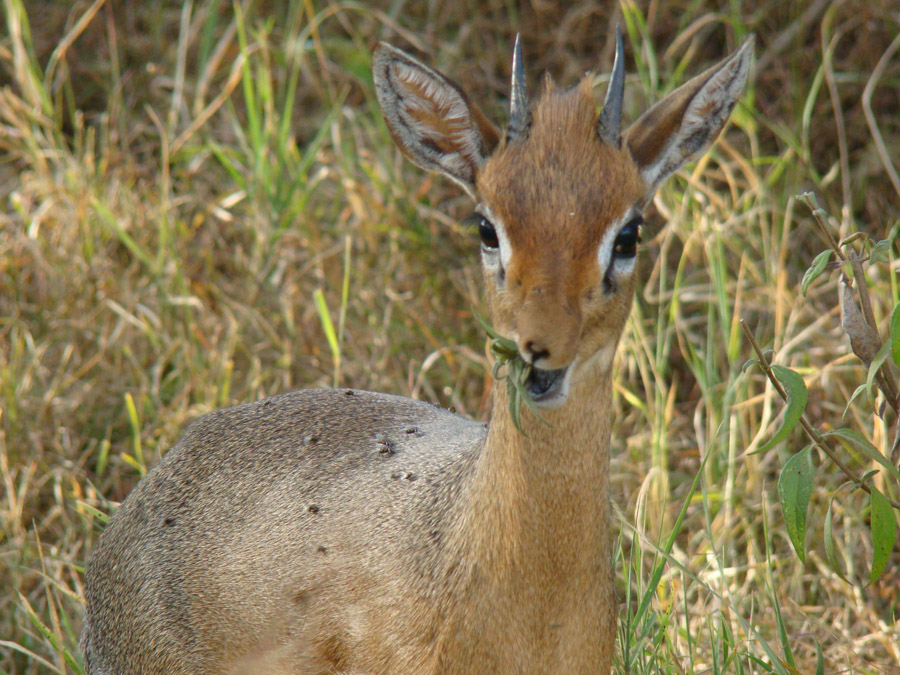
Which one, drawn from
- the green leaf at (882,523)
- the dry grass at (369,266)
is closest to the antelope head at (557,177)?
the green leaf at (882,523)

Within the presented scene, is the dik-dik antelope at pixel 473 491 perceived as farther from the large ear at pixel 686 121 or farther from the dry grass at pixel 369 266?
the dry grass at pixel 369 266

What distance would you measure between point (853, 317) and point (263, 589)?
1504 millimetres

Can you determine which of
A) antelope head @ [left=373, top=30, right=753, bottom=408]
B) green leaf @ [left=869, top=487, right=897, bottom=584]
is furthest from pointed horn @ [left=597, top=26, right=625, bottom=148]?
green leaf @ [left=869, top=487, right=897, bottom=584]

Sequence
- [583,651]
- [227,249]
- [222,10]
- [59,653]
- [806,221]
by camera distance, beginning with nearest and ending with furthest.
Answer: [583,651] < [59,653] < [806,221] < [227,249] < [222,10]

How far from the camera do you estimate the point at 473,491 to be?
8.55ft

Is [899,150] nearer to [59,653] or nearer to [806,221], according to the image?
[806,221]

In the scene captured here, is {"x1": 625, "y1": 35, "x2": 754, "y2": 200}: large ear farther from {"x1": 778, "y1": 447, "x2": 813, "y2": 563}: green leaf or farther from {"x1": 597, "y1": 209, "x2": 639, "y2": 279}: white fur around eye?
{"x1": 778, "y1": 447, "x2": 813, "y2": 563}: green leaf

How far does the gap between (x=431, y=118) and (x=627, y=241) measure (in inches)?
23.6

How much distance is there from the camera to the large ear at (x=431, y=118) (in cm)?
267

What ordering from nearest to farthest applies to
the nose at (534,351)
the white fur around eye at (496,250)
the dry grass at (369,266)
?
the nose at (534,351) → the white fur around eye at (496,250) → the dry grass at (369,266)

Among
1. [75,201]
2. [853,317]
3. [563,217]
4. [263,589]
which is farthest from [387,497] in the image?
[75,201]

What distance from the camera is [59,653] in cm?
345

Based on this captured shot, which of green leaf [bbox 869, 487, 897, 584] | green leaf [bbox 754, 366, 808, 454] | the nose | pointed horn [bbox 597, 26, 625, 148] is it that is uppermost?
pointed horn [bbox 597, 26, 625, 148]

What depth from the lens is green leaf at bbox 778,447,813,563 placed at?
2.37m
